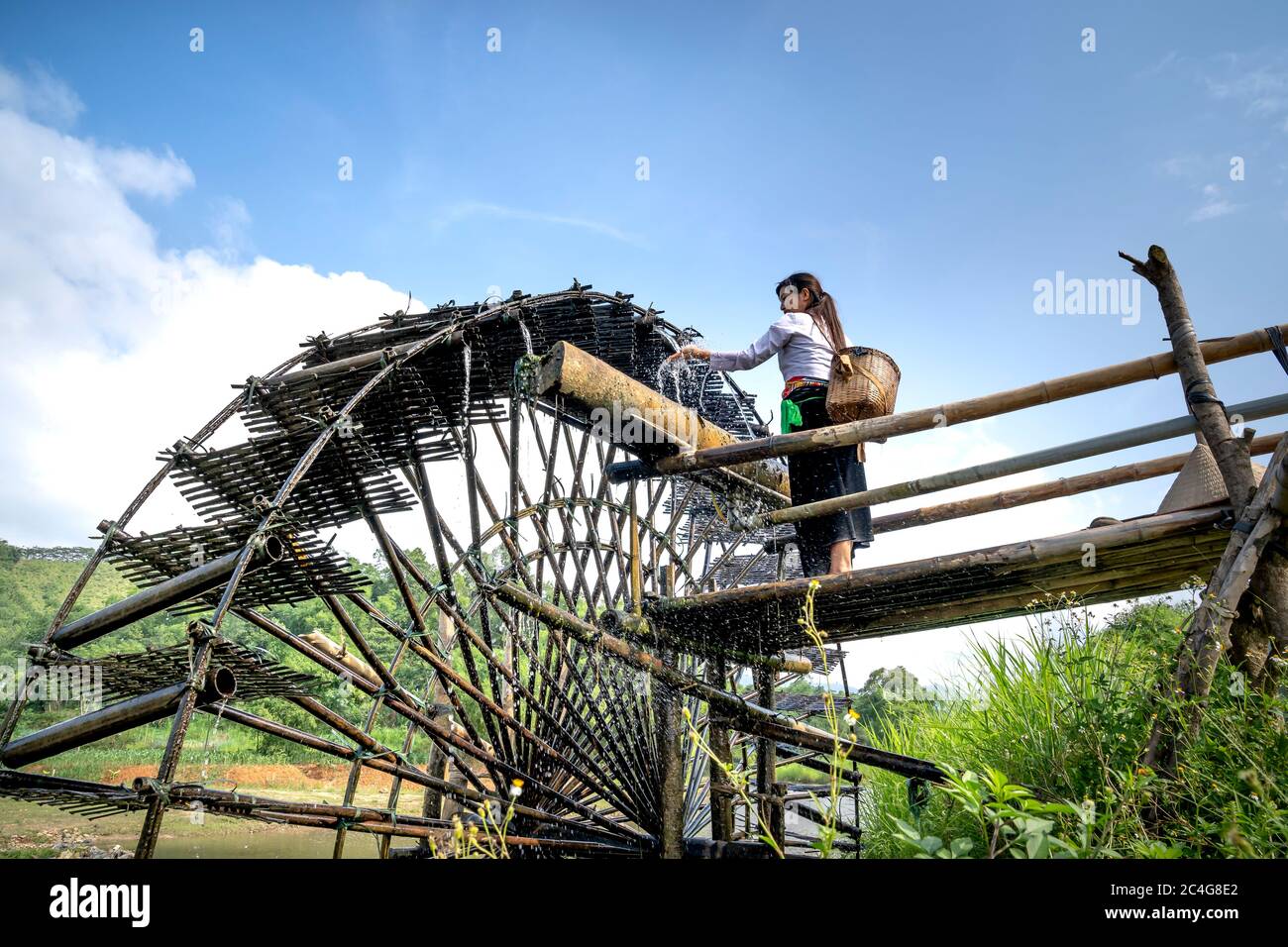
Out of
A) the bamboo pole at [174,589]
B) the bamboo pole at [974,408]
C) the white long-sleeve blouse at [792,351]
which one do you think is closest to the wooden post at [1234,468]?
the bamboo pole at [974,408]

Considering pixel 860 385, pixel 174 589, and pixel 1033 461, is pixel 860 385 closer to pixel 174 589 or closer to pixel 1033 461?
pixel 1033 461

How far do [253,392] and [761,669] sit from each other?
424cm

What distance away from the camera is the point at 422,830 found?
4.85m

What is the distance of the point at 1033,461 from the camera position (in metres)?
3.79

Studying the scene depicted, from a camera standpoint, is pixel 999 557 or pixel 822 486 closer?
pixel 999 557

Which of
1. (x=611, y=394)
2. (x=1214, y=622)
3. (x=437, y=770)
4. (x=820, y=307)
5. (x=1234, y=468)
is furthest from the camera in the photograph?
(x=437, y=770)

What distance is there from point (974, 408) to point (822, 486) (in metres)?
1.31

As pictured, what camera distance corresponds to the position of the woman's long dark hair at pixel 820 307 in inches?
201

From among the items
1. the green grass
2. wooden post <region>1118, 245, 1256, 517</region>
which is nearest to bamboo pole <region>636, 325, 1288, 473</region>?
wooden post <region>1118, 245, 1256, 517</region>

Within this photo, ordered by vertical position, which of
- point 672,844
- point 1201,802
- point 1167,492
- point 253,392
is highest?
point 253,392

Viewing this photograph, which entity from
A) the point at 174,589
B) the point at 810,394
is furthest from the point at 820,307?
the point at 174,589

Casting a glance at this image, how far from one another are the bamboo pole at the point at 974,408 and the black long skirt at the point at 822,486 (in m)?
0.62
